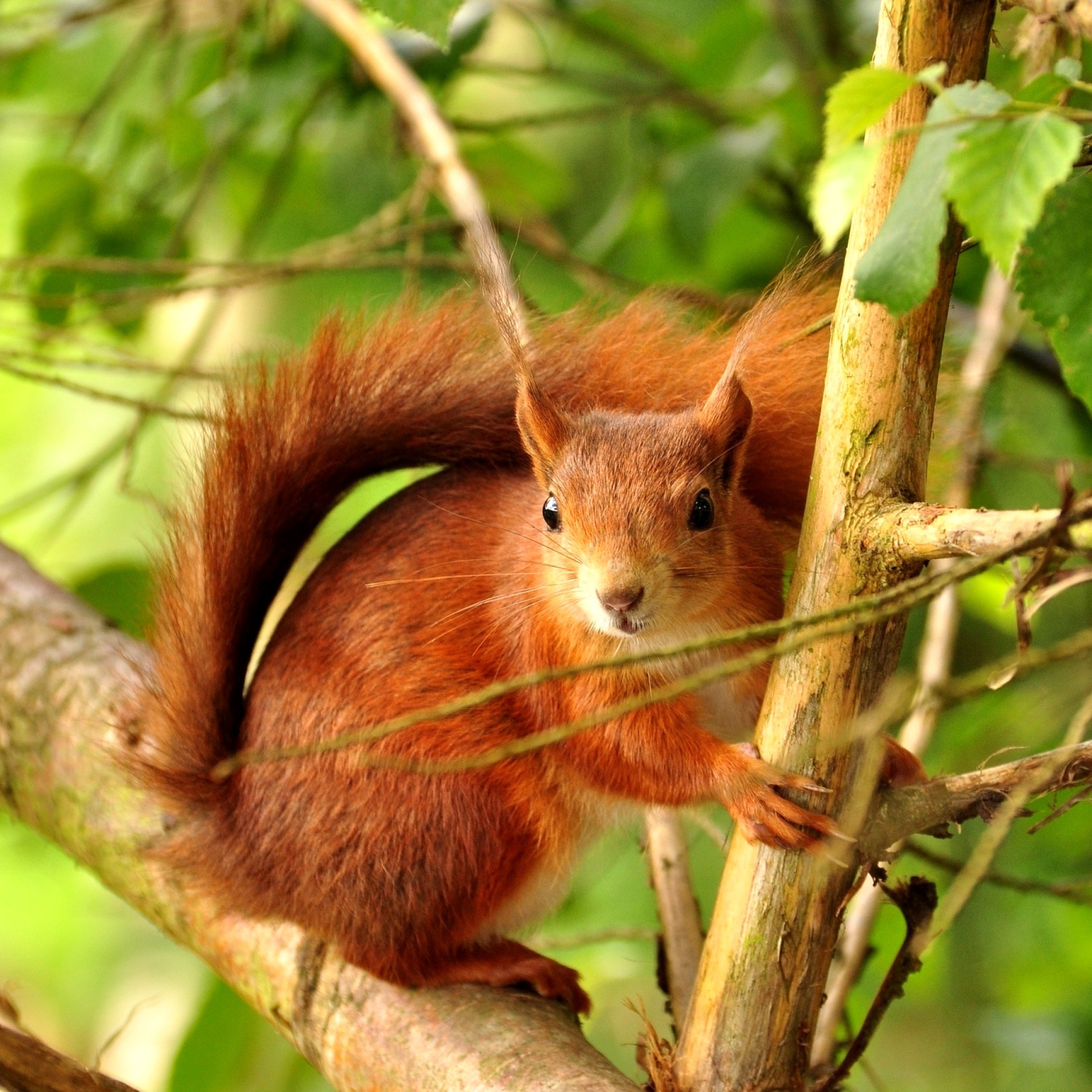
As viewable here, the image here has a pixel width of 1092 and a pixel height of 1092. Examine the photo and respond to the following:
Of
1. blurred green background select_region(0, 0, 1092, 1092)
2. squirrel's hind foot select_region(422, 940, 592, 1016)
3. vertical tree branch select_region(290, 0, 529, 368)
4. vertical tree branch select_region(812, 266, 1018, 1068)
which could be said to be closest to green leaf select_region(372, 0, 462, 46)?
vertical tree branch select_region(290, 0, 529, 368)

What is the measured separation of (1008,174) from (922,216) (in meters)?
0.07

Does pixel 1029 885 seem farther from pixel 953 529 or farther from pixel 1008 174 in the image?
pixel 1008 174

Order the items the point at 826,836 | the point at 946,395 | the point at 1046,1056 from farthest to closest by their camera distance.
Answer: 1. the point at 1046,1056
2. the point at 946,395
3. the point at 826,836

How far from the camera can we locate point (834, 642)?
1.04 metres

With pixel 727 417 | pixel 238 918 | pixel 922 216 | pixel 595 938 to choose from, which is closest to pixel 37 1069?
pixel 238 918

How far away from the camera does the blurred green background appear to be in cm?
191

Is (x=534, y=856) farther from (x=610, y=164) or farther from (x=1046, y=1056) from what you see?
(x=610, y=164)

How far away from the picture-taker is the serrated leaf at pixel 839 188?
674 mm

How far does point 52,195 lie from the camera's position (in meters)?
2.16

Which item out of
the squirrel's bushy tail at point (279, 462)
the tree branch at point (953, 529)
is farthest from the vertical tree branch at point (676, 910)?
the tree branch at point (953, 529)

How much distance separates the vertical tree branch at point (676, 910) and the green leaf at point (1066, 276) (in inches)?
31.7

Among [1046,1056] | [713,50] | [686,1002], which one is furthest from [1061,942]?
[713,50]

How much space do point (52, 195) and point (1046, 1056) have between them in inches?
82.8

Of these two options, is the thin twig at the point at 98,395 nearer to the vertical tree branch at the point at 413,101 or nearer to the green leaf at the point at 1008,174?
the vertical tree branch at the point at 413,101
